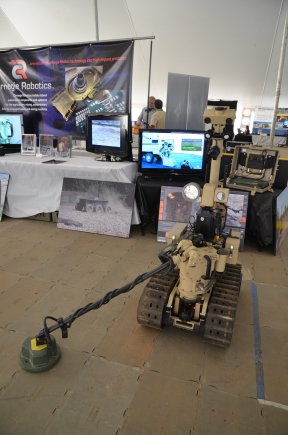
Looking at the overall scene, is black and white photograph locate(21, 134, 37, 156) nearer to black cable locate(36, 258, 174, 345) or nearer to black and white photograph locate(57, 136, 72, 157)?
black and white photograph locate(57, 136, 72, 157)

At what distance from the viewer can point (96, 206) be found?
169 inches

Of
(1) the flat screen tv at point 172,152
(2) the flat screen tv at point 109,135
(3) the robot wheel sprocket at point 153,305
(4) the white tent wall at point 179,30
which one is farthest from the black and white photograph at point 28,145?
(4) the white tent wall at point 179,30

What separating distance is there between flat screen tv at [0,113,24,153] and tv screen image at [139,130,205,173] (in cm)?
218

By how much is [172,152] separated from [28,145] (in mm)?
2419

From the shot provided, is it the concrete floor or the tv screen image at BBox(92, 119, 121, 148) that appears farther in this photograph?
the tv screen image at BBox(92, 119, 121, 148)

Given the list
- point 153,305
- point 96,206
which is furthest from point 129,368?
point 96,206

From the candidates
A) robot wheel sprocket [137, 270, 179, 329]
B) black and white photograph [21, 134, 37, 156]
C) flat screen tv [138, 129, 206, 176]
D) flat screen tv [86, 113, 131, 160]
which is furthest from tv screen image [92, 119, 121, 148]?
robot wheel sprocket [137, 270, 179, 329]

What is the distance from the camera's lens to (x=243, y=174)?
13.4ft

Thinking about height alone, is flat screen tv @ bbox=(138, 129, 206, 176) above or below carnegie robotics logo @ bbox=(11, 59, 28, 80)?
below

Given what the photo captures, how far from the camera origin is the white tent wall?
11.0m

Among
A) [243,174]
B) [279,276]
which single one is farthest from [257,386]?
[243,174]

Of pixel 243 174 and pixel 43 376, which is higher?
pixel 243 174

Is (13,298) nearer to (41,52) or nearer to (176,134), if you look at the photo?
(176,134)

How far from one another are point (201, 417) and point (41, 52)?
5.66m
